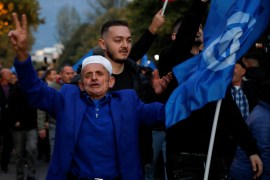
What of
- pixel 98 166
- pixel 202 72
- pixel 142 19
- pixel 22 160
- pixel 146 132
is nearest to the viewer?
pixel 98 166

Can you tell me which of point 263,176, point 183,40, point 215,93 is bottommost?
point 263,176

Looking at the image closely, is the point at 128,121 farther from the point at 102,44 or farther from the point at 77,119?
the point at 102,44

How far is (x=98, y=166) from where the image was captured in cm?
449

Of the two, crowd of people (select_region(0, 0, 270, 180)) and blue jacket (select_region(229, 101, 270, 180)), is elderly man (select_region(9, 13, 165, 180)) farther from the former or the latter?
blue jacket (select_region(229, 101, 270, 180))

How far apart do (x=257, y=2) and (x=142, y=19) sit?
2921 centimetres

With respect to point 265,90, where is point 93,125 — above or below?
below

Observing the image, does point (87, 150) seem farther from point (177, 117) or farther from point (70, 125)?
point (177, 117)

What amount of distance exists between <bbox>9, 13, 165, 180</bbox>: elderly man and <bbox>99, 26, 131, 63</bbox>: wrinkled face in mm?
922

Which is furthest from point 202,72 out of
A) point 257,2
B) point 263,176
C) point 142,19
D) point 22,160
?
point 142,19

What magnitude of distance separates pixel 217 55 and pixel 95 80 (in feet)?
3.11

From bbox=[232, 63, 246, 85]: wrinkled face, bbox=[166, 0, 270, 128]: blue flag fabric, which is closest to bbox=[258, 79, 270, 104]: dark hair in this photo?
bbox=[166, 0, 270, 128]: blue flag fabric

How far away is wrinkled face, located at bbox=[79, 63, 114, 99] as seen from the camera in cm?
464

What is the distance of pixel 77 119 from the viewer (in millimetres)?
4539

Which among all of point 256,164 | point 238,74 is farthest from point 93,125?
point 238,74
